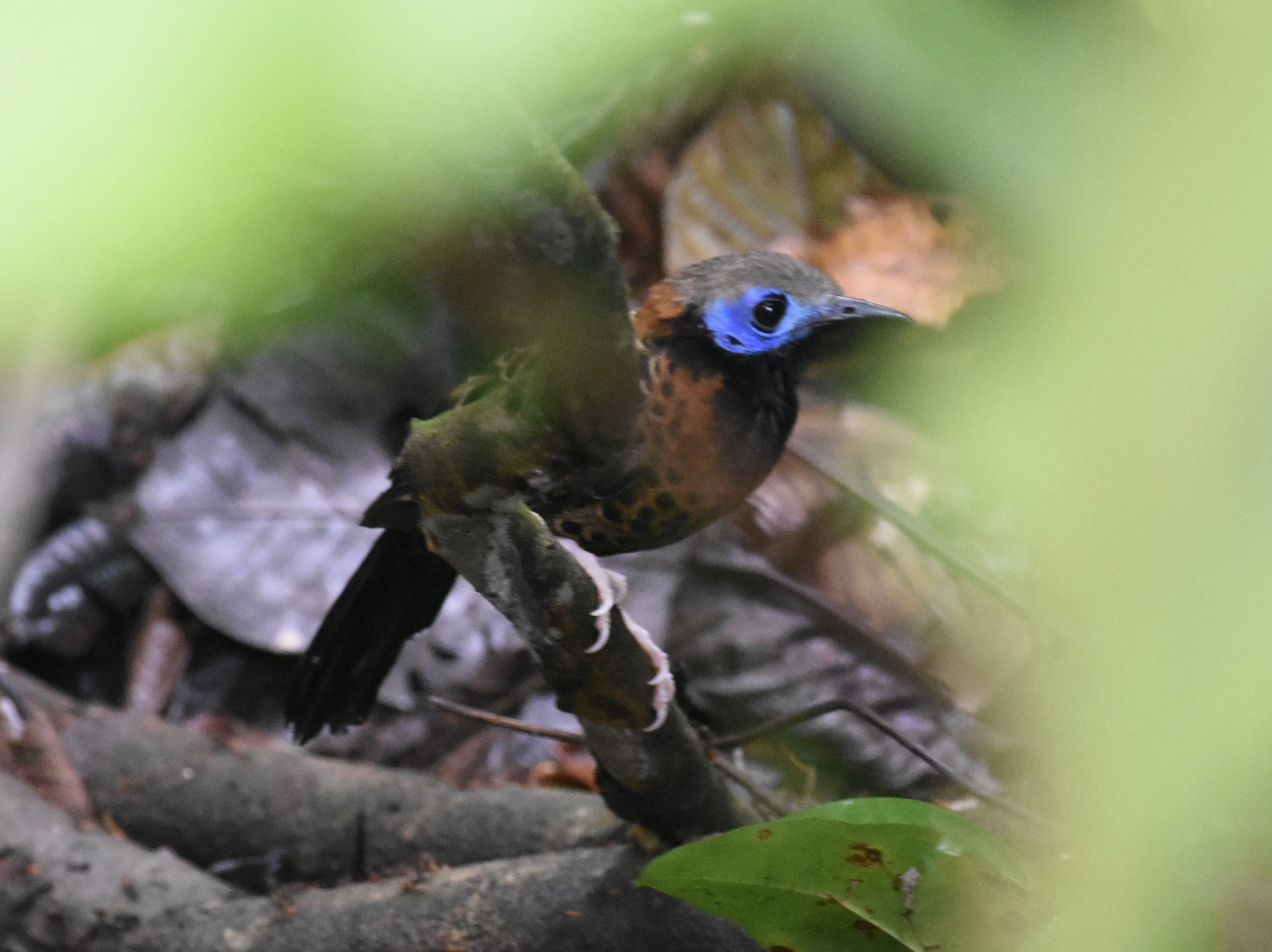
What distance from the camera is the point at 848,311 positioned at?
1.21 m

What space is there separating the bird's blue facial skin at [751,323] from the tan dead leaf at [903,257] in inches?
5.7

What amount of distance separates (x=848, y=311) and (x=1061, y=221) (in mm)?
845

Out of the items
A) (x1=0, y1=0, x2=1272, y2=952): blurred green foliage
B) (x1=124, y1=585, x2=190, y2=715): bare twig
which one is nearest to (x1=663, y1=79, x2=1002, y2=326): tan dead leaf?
(x1=0, y1=0, x2=1272, y2=952): blurred green foliage

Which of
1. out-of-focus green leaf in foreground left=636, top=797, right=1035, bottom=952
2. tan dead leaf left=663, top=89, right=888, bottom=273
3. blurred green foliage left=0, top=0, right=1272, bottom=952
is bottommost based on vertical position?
out-of-focus green leaf in foreground left=636, top=797, right=1035, bottom=952

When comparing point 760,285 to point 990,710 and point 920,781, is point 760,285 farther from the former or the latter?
point 920,781

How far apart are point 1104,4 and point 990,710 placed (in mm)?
1335

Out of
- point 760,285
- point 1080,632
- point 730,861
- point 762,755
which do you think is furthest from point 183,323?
point 1080,632

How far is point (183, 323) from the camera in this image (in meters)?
2.77

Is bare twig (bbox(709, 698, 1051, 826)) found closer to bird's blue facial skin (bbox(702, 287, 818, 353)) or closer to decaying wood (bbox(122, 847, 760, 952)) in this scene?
decaying wood (bbox(122, 847, 760, 952))

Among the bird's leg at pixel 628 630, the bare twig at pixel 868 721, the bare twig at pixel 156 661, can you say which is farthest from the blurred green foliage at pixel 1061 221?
the bare twig at pixel 156 661

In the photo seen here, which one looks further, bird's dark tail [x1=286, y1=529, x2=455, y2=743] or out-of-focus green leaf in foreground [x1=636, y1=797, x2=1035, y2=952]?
bird's dark tail [x1=286, y1=529, x2=455, y2=743]

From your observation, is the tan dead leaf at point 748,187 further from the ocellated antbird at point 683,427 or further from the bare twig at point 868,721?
the bare twig at point 868,721

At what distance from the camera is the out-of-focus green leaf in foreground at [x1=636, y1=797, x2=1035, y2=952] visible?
101cm

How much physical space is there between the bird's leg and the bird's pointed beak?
1.18ft
